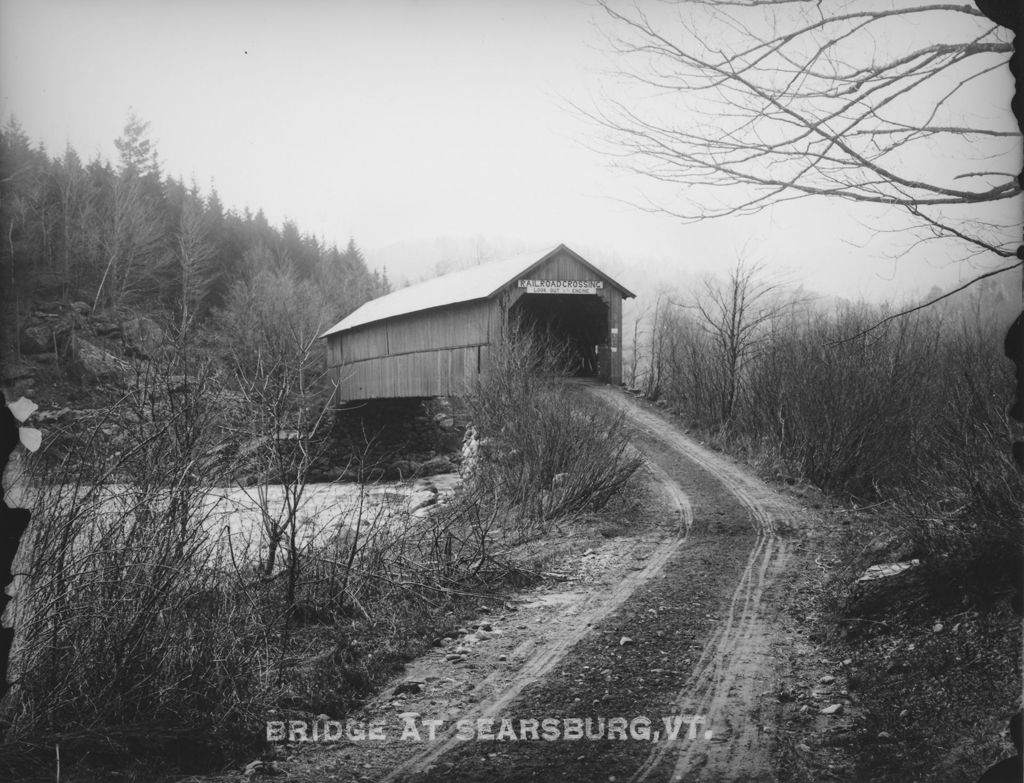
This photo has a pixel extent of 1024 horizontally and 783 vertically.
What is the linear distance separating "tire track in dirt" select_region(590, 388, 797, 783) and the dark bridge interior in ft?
Answer: 41.0

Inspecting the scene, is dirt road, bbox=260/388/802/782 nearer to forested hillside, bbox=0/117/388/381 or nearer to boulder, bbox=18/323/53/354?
forested hillside, bbox=0/117/388/381

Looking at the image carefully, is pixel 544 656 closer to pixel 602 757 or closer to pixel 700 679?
pixel 700 679

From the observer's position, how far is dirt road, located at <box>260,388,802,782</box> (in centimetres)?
274

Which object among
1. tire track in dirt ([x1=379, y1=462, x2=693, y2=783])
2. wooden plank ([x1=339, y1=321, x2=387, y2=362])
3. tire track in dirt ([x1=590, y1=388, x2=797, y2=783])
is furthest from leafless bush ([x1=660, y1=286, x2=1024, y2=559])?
wooden plank ([x1=339, y1=321, x2=387, y2=362])

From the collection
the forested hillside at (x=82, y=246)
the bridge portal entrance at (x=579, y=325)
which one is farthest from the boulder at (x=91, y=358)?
the bridge portal entrance at (x=579, y=325)

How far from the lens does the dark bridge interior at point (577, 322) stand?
754 inches

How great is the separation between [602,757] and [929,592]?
2.62 m

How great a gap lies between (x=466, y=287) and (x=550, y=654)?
603 inches

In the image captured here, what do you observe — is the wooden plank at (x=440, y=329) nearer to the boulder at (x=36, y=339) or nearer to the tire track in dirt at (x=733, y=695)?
the tire track in dirt at (x=733, y=695)

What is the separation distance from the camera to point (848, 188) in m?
2.88

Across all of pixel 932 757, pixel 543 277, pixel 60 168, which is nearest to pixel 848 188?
pixel 932 757

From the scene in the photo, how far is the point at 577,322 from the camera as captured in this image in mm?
19828

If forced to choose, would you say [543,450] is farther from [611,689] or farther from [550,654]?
[611,689]

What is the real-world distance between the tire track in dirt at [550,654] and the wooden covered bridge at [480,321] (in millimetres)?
8770
